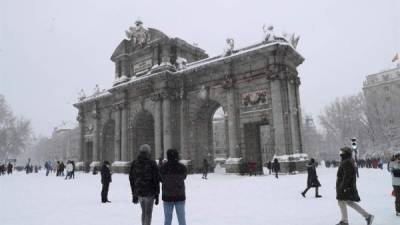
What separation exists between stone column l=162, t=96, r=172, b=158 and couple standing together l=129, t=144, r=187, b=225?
74.7 ft

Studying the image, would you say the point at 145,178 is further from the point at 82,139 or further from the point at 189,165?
the point at 82,139

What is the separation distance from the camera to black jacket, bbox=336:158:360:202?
22.1 ft

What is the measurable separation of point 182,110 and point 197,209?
20792 mm

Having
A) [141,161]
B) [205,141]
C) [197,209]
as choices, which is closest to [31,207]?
[197,209]

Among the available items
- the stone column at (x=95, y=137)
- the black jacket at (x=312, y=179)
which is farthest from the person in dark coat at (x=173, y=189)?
the stone column at (x=95, y=137)

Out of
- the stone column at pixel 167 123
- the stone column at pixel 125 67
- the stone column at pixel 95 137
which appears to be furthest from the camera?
the stone column at pixel 95 137

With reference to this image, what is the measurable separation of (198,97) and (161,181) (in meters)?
23.8

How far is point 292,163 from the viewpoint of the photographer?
75.6 feet

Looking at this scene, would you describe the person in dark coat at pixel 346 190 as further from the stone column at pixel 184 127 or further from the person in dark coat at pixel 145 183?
the stone column at pixel 184 127

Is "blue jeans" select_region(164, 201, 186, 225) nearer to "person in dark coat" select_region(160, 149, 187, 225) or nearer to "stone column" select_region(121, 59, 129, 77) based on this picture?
"person in dark coat" select_region(160, 149, 187, 225)

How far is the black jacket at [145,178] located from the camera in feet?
19.6

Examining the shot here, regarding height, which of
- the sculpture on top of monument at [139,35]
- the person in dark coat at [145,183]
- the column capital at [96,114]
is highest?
the sculpture on top of monument at [139,35]

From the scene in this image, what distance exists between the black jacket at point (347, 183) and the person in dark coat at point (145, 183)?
384cm

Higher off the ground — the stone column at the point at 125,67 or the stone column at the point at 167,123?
the stone column at the point at 125,67
